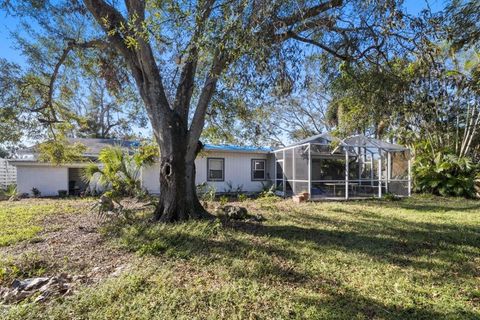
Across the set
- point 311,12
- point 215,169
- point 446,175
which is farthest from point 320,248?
point 446,175

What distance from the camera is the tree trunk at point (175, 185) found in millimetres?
6805

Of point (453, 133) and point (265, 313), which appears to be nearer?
point (265, 313)

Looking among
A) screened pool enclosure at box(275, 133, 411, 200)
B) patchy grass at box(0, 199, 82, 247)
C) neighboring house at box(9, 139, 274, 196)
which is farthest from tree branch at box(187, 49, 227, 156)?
screened pool enclosure at box(275, 133, 411, 200)

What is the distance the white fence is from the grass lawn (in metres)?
→ 16.5

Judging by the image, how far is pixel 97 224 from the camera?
723cm

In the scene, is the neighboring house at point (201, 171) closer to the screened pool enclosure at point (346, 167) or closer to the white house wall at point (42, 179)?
the white house wall at point (42, 179)

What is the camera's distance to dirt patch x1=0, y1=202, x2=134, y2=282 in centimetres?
423

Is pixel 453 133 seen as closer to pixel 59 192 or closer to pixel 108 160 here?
pixel 108 160

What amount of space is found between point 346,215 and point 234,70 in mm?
6188

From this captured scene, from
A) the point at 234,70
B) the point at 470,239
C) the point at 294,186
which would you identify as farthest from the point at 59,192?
the point at 470,239

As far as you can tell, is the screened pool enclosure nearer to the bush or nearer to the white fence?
the bush

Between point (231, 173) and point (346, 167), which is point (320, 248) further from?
point (231, 173)

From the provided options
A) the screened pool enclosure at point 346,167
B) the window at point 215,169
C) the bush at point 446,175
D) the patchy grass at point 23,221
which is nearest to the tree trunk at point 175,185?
the patchy grass at point 23,221

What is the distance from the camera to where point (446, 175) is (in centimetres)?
1405
